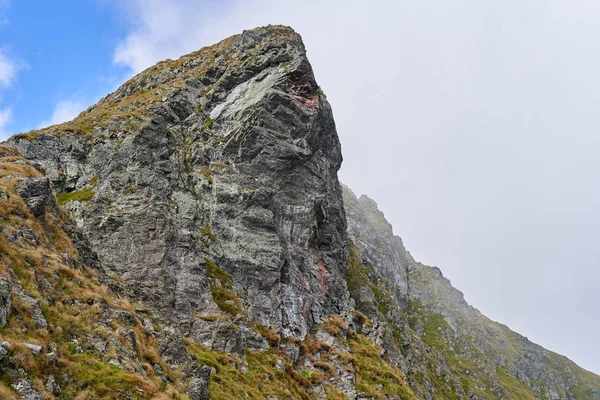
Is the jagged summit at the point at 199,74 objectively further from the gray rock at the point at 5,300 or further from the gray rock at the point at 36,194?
the gray rock at the point at 5,300

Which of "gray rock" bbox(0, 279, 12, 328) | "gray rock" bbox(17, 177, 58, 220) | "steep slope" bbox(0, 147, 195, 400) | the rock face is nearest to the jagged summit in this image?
the rock face

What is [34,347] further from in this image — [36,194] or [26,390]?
[36,194]

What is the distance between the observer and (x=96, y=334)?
22.4 metres

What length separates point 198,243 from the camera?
51.0 meters

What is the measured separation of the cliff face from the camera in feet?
75.8

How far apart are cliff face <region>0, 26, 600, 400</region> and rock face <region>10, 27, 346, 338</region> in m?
0.23

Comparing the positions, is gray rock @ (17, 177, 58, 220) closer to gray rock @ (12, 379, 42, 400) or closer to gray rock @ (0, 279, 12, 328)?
gray rock @ (0, 279, 12, 328)

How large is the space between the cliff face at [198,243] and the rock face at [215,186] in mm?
227

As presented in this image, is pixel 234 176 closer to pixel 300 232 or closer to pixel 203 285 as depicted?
pixel 300 232

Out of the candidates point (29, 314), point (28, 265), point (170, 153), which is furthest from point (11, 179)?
point (170, 153)

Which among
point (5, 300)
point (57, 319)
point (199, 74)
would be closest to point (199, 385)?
point (57, 319)

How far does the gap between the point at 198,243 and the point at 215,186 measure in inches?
426

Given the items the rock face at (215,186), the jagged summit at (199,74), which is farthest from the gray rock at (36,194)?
the jagged summit at (199,74)

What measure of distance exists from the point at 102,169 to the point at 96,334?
3876cm
